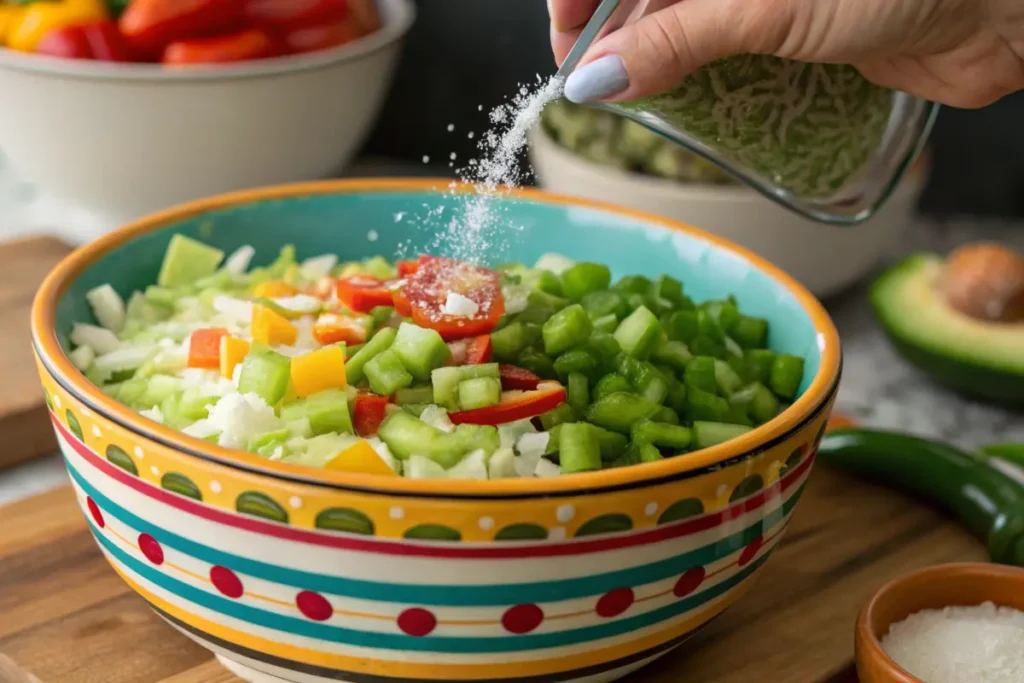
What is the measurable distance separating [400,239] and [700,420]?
1.66 ft

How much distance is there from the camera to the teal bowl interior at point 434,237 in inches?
49.9

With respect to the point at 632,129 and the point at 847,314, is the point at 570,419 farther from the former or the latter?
the point at 847,314

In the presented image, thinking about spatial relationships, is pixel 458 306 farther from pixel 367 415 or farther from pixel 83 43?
pixel 83 43

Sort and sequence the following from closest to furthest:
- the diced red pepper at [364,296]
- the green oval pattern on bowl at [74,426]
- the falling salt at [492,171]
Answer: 1. the green oval pattern on bowl at [74,426]
2. the falling salt at [492,171]
3. the diced red pepper at [364,296]

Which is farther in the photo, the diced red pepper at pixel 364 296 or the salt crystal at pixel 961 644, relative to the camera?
the diced red pepper at pixel 364 296

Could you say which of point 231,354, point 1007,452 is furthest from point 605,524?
point 1007,452

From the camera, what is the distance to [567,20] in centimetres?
A: 108

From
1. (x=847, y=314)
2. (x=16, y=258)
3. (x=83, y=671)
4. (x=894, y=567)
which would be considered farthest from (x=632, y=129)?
(x=83, y=671)

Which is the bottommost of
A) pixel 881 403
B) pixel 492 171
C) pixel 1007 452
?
pixel 881 403

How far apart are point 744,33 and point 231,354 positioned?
1.75ft

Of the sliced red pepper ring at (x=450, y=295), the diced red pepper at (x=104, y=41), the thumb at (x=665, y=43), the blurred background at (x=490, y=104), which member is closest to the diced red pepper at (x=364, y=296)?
the sliced red pepper ring at (x=450, y=295)

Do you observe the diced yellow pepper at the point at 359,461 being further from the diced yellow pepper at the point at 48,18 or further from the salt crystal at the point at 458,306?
the diced yellow pepper at the point at 48,18

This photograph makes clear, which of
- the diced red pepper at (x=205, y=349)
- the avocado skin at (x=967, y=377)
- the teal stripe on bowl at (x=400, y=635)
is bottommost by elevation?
the avocado skin at (x=967, y=377)

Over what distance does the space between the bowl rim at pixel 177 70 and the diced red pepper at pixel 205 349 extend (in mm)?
808
